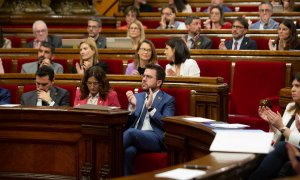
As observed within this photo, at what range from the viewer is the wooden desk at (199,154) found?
3.03m

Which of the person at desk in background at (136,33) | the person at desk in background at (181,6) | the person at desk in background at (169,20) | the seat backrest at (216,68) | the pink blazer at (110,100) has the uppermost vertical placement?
the person at desk in background at (181,6)

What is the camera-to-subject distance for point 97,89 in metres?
5.41

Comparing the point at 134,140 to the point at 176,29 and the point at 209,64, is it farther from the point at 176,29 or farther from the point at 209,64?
the point at 176,29

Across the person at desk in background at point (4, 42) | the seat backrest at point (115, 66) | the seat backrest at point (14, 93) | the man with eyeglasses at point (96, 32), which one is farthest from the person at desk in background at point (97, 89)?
the person at desk in background at point (4, 42)

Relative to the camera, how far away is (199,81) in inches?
217

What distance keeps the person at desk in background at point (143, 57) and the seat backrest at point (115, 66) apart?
259 mm

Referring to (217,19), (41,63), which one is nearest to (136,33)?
(41,63)

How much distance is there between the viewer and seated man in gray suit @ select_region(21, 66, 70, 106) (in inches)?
218

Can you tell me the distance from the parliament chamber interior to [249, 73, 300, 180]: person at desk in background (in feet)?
0.94

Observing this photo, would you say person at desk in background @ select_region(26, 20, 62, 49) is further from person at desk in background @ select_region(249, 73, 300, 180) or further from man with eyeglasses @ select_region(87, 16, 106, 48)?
person at desk in background @ select_region(249, 73, 300, 180)

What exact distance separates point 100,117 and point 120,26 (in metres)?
4.50

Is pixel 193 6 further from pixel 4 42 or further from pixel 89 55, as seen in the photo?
pixel 89 55

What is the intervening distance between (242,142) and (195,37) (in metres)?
3.85

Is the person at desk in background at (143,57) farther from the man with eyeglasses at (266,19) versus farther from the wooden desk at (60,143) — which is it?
the man with eyeglasses at (266,19)
